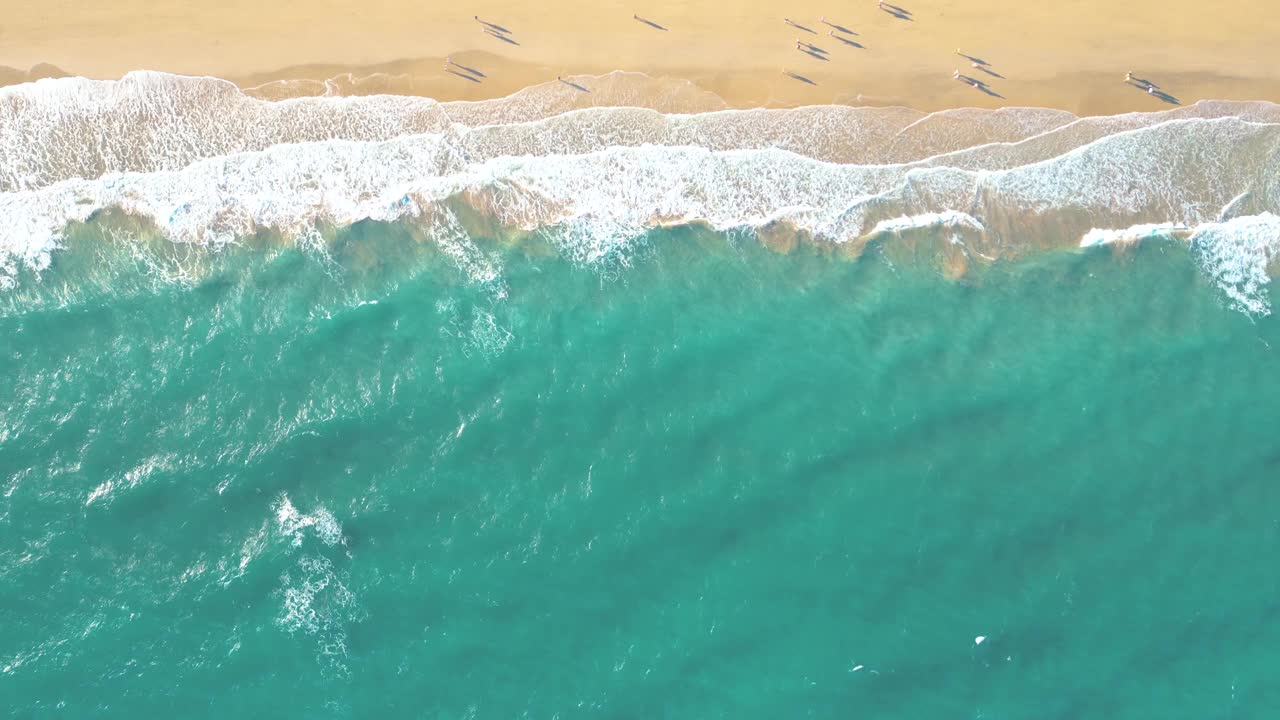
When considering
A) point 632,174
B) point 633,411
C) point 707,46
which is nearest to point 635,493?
point 633,411

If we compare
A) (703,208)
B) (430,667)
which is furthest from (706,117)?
(430,667)

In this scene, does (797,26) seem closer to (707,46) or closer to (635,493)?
(707,46)

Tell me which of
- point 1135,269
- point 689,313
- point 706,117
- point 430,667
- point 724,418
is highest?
point 706,117

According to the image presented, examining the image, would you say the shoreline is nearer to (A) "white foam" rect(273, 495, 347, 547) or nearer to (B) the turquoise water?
(B) the turquoise water

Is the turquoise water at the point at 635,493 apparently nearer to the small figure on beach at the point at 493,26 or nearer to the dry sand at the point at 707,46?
the dry sand at the point at 707,46

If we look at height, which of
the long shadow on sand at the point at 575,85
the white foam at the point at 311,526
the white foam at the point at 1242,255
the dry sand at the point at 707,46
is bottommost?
the white foam at the point at 311,526

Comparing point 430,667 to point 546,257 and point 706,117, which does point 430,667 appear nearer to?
point 546,257

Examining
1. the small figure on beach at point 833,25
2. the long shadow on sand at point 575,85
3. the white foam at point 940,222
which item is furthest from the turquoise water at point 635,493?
the small figure on beach at point 833,25
